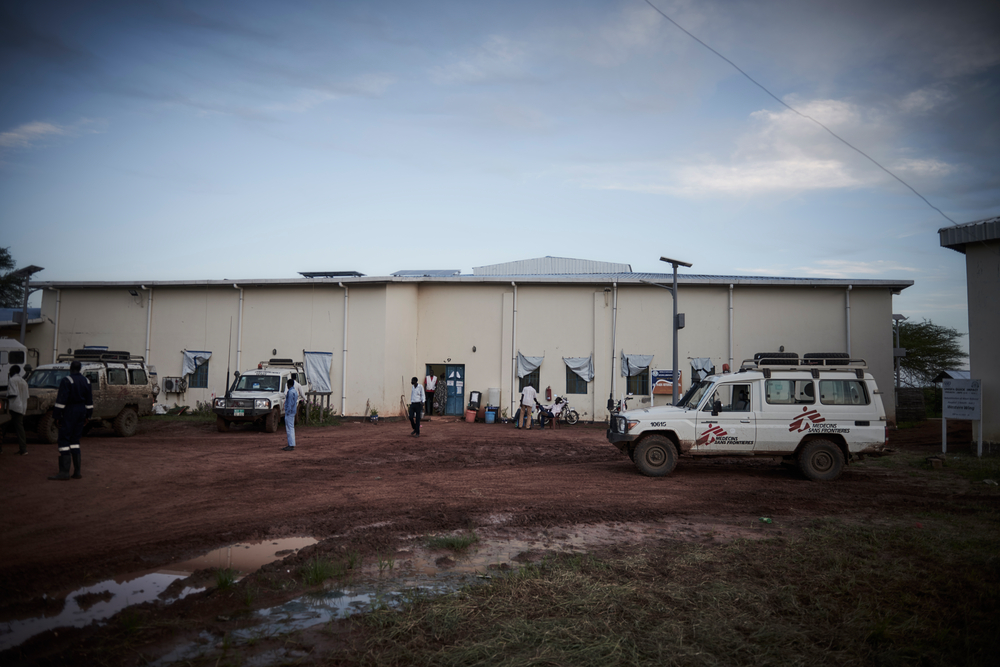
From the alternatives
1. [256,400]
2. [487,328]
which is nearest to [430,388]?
[487,328]

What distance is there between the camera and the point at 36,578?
5.42m

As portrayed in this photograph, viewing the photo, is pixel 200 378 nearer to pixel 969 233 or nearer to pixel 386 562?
pixel 386 562

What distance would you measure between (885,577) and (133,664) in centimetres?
648

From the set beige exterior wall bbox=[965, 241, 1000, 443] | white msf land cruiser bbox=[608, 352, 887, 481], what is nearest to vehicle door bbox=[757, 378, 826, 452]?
white msf land cruiser bbox=[608, 352, 887, 481]

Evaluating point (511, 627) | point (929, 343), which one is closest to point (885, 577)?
point (511, 627)

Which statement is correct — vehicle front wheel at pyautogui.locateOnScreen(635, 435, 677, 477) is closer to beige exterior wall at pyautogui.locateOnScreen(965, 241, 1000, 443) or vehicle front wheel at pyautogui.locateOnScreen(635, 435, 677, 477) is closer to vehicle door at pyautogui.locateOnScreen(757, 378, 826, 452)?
vehicle door at pyautogui.locateOnScreen(757, 378, 826, 452)

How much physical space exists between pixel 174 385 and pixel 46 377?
10.6m

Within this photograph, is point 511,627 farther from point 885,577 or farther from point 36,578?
point 36,578

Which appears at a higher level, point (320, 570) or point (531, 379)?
point (531, 379)

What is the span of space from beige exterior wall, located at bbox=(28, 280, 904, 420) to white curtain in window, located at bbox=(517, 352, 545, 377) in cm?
33

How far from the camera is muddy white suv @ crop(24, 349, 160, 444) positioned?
13938 mm

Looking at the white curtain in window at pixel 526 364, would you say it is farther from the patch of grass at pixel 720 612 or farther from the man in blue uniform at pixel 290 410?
the patch of grass at pixel 720 612

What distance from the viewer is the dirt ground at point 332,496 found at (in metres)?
6.58

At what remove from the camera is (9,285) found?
43.3m
